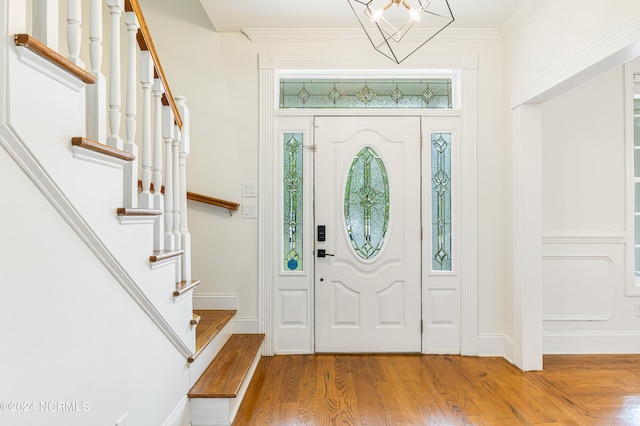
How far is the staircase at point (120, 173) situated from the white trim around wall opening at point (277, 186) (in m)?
0.67

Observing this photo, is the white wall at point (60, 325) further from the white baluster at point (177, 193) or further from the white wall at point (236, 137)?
the white wall at point (236, 137)

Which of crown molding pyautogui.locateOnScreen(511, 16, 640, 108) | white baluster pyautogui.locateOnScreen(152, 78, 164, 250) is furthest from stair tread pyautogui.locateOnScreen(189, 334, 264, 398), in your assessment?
crown molding pyautogui.locateOnScreen(511, 16, 640, 108)

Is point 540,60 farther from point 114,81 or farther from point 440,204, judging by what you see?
point 114,81

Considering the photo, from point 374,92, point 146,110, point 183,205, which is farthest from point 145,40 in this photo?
point 374,92

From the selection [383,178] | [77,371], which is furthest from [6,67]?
[383,178]

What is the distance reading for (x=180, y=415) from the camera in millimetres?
1968

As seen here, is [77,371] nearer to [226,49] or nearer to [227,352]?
[227,352]

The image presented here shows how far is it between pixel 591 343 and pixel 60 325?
3730mm

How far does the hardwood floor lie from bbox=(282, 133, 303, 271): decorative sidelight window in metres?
0.89

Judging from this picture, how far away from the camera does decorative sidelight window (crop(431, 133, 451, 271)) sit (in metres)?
3.28

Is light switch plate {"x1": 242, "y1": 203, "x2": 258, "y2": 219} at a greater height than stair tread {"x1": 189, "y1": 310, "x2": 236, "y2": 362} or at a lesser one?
greater

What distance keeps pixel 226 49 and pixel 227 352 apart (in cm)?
237

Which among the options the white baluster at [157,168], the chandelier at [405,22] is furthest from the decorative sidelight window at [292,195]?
the white baluster at [157,168]

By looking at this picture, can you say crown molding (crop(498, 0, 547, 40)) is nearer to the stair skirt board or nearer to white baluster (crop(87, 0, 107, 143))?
white baluster (crop(87, 0, 107, 143))
